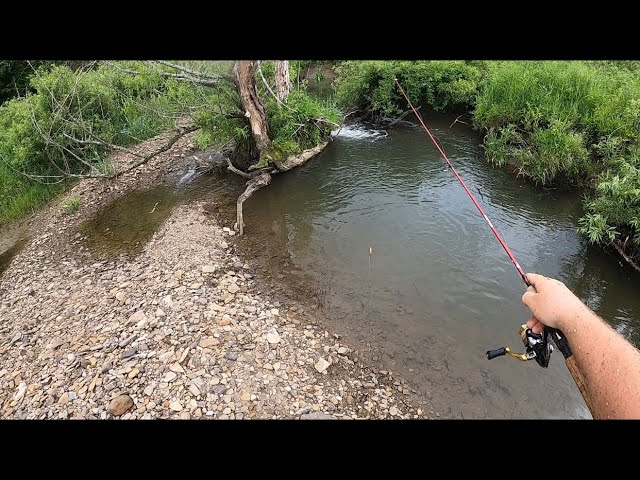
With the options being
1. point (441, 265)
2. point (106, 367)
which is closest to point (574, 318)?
point (441, 265)

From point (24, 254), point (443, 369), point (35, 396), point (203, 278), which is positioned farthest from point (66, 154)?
point (443, 369)

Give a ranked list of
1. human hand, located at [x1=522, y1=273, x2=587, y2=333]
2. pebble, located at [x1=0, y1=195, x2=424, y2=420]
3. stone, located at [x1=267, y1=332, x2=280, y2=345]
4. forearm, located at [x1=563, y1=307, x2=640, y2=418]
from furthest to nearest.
Answer: stone, located at [x1=267, y1=332, x2=280, y2=345] < pebble, located at [x1=0, y1=195, x2=424, y2=420] < human hand, located at [x1=522, y1=273, x2=587, y2=333] < forearm, located at [x1=563, y1=307, x2=640, y2=418]

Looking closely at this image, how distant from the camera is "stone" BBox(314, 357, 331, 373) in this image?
519cm

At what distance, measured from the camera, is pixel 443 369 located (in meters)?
5.22

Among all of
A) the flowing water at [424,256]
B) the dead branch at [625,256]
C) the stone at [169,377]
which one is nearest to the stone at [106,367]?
the stone at [169,377]

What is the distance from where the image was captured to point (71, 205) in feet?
31.9

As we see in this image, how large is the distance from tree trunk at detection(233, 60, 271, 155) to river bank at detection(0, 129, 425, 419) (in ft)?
13.1

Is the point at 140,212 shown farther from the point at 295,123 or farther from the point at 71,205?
the point at 295,123

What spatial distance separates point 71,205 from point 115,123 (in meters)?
4.03

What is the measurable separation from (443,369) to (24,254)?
857cm

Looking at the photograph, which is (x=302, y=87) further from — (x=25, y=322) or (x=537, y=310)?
(x=537, y=310)

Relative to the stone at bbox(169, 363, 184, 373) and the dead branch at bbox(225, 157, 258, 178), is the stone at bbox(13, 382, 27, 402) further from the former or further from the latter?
the dead branch at bbox(225, 157, 258, 178)

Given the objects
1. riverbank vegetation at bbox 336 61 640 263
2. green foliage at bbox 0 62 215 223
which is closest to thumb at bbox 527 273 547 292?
riverbank vegetation at bbox 336 61 640 263

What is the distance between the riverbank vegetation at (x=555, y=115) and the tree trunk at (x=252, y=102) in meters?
4.87
